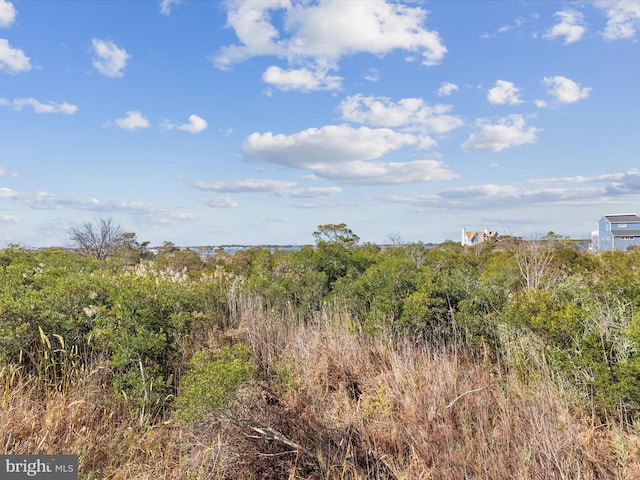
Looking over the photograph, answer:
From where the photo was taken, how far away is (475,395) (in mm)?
3941

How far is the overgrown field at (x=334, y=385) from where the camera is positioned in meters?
3.03

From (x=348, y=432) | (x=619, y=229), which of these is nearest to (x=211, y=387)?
(x=348, y=432)

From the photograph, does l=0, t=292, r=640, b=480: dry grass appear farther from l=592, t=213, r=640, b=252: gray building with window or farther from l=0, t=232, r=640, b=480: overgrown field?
l=592, t=213, r=640, b=252: gray building with window

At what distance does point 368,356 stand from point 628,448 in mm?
2554

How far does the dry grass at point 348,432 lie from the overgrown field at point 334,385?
2 cm

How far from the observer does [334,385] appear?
4535 mm

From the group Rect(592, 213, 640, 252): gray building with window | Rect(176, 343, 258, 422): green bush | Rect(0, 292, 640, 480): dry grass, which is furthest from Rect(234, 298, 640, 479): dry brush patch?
Rect(592, 213, 640, 252): gray building with window

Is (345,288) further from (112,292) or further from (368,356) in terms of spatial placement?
(112,292)

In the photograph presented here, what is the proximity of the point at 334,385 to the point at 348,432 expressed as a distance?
999 millimetres

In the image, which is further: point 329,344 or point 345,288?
point 345,288

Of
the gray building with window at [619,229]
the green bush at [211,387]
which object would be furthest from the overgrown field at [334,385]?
the gray building with window at [619,229]

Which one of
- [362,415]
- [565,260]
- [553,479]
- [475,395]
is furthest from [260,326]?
[565,260]

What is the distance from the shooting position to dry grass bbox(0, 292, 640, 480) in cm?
295

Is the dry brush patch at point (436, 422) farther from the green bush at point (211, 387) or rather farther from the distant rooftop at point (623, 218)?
the distant rooftop at point (623, 218)
